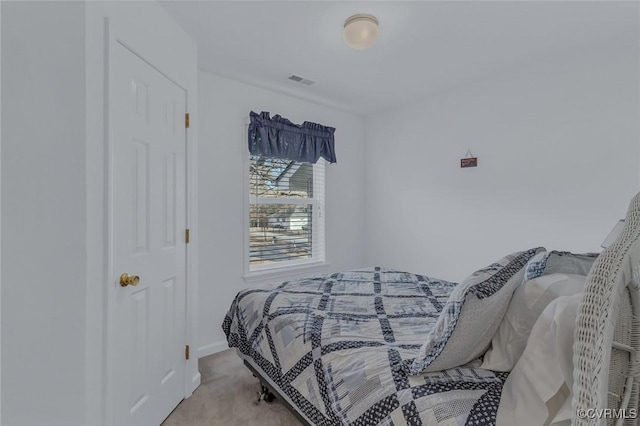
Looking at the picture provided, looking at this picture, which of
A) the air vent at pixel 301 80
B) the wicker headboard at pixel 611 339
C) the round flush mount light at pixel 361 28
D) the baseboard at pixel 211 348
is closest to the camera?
the wicker headboard at pixel 611 339

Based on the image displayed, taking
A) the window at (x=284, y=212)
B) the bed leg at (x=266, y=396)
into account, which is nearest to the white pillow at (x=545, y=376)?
the bed leg at (x=266, y=396)

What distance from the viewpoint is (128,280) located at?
1.46 meters

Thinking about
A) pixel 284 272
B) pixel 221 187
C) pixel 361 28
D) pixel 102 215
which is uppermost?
pixel 361 28

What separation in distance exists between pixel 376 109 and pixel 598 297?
3.51 m

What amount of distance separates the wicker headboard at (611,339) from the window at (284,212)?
277 cm

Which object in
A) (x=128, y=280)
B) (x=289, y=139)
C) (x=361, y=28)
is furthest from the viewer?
(x=289, y=139)

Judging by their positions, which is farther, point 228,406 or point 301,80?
point 301,80

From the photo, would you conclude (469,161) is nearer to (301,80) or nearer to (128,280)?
(301,80)

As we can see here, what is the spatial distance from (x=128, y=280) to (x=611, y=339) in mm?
1745

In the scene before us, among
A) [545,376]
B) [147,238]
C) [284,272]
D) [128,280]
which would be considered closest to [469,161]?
[284,272]

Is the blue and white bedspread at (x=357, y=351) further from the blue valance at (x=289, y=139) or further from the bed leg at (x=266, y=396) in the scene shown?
the blue valance at (x=289, y=139)

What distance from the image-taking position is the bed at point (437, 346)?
640mm

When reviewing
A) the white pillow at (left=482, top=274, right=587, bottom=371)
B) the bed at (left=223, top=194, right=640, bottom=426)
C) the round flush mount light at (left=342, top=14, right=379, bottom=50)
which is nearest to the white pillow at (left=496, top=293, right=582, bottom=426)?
the bed at (left=223, top=194, right=640, bottom=426)

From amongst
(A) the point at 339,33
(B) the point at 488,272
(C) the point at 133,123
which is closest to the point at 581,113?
(A) the point at 339,33
